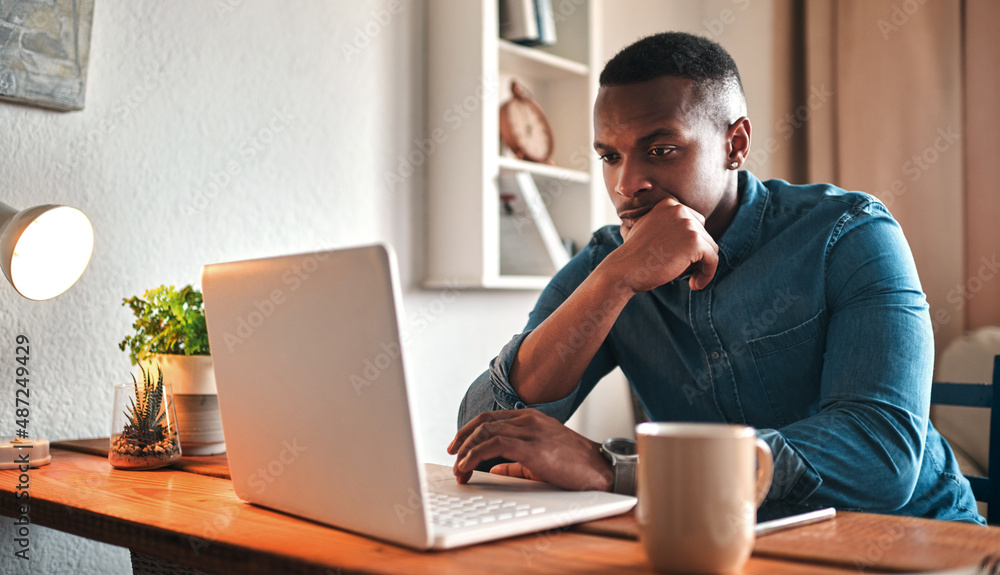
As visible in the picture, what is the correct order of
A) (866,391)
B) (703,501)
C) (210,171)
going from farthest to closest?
(210,171), (866,391), (703,501)

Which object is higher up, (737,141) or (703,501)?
(737,141)

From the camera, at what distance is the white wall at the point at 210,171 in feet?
4.50

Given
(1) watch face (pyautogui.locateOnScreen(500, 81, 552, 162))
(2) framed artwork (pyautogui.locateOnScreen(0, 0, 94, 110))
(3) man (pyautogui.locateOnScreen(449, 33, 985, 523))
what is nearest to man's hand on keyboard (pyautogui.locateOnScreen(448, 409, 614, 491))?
(3) man (pyautogui.locateOnScreen(449, 33, 985, 523))

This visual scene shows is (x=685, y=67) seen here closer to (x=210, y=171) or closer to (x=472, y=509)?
(x=472, y=509)

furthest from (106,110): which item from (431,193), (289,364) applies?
(289,364)

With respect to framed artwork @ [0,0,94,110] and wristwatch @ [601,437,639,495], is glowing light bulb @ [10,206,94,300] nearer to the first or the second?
framed artwork @ [0,0,94,110]

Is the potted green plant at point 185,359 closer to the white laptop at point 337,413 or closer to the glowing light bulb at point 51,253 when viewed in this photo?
the glowing light bulb at point 51,253

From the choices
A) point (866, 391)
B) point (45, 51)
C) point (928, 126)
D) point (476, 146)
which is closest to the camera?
point (866, 391)

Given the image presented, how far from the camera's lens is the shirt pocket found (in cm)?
115

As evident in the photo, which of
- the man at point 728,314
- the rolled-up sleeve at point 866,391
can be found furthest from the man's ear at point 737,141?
the rolled-up sleeve at point 866,391

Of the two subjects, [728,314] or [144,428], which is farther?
[728,314]

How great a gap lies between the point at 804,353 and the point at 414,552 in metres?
0.76

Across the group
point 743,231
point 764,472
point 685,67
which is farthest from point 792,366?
point 764,472

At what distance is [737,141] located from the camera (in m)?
1.28
